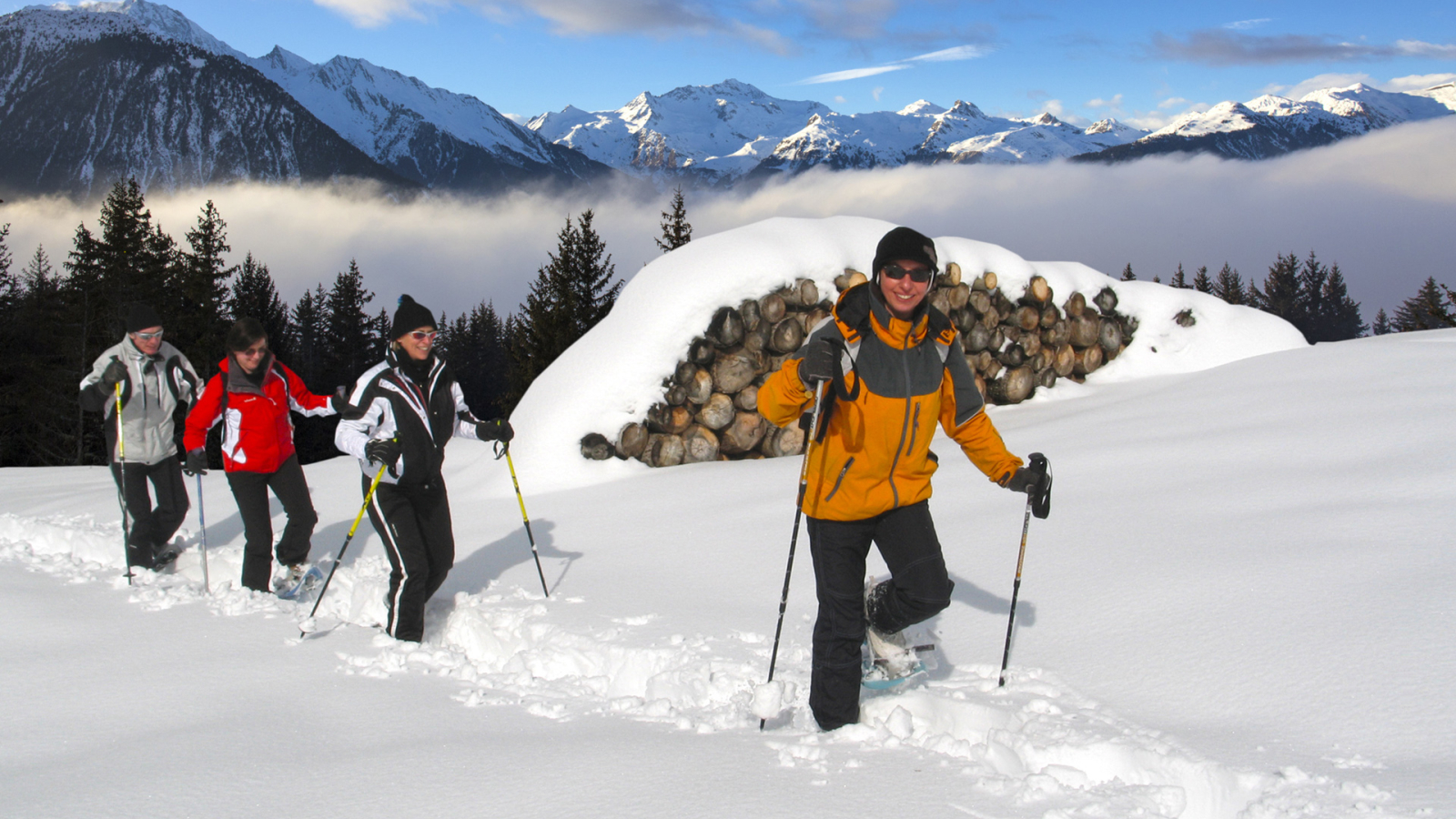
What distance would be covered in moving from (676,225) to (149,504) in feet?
127

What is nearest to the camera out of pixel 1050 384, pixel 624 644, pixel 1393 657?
pixel 1393 657

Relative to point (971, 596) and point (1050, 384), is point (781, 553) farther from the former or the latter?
point (1050, 384)

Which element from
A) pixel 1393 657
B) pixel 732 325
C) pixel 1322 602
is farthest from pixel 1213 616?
pixel 732 325

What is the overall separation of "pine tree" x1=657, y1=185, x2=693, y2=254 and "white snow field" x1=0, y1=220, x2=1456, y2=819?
37.3 m

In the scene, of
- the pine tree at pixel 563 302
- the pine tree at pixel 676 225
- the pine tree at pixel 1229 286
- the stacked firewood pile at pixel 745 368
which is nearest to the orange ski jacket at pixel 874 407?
the stacked firewood pile at pixel 745 368

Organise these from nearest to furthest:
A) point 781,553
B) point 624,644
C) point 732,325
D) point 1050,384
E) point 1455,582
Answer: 1. point 1455,582
2. point 624,644
3. point 781,553
4. point 732,325
5. point 1050,384

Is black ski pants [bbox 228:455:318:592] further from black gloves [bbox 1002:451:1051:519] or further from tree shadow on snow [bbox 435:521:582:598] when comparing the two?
black gloves [bbox 1002:451:1051:519]

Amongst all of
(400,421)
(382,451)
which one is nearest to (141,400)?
(400,421)

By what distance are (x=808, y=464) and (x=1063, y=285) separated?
783 centimetres

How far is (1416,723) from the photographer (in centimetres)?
234

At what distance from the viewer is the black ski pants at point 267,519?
458cm

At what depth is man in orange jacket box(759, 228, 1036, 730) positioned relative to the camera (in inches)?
104

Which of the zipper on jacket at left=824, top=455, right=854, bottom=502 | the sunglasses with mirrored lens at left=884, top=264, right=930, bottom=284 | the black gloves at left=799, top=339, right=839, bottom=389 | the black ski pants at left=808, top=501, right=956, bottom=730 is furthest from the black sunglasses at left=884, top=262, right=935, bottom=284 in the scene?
the black ski pants at left=808, top=501, right=956, bottom=730

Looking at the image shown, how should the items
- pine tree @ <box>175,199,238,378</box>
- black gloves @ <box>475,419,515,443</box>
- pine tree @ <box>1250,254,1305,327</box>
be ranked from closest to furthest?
black gloves @ <box>475,419,515,443</box>
pine tree @ <box>175,199,238,378</box>
pine tree @ <box>1250,254,1305,327</box>
